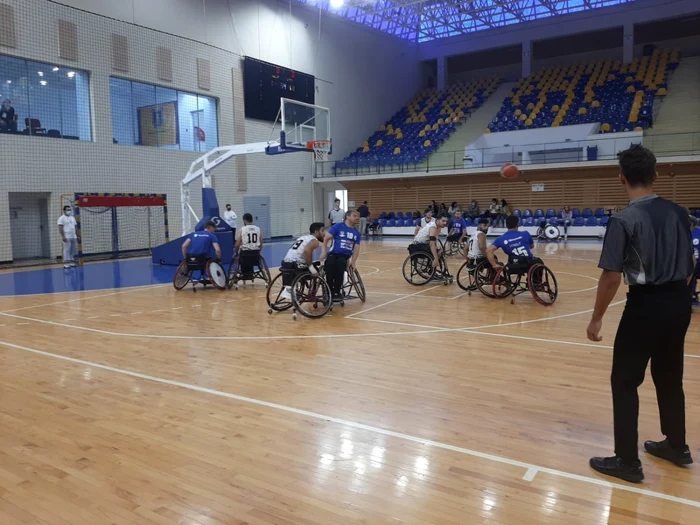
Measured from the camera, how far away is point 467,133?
2633 centimetres

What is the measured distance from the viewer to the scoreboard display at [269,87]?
21.4 m

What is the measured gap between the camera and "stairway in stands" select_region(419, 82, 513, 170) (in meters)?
23.2

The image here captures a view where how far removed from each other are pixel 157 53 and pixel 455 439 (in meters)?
18.3

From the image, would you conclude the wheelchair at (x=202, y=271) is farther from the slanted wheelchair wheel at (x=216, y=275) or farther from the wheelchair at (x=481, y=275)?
the wheelchair at (x=481, y=275)

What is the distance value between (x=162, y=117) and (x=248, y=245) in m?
11.6

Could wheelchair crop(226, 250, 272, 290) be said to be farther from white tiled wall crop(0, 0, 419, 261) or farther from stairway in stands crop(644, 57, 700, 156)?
stairway in stands crop(644, 57, 700, 156)

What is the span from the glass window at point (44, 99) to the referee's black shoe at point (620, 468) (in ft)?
53.6

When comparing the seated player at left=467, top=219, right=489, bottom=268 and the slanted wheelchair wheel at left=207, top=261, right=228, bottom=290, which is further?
the slanted wheelchair wheel at left=207, top=261, right=228, bottom=290

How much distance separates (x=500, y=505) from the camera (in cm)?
250

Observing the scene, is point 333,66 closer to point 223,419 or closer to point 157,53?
point 157,53

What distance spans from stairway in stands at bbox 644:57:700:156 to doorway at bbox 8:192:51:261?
19477mm

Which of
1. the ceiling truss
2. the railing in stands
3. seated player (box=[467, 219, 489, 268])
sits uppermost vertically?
the ceiling truss

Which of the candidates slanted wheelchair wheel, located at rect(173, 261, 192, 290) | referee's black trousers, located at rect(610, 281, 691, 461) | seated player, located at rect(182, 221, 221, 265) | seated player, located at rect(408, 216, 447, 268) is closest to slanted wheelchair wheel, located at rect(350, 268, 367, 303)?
seated player, located at rect(408, 216, 447, 268)

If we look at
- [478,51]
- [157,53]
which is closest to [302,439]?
[157,53]
